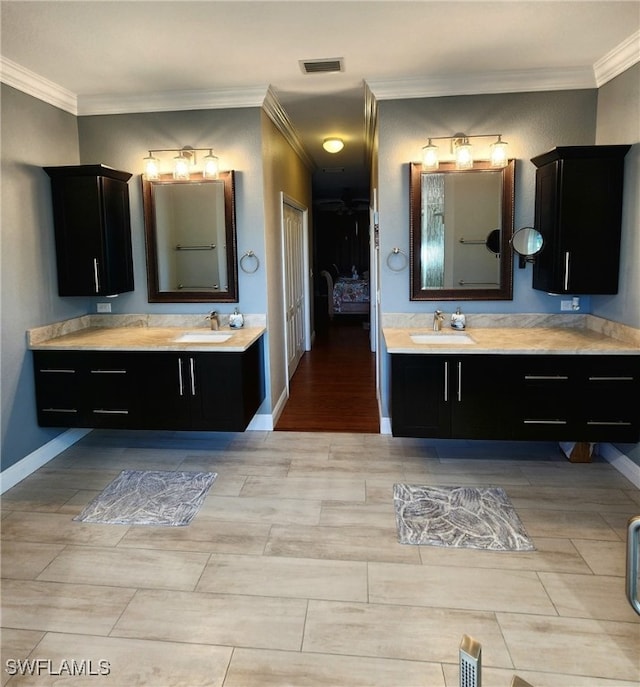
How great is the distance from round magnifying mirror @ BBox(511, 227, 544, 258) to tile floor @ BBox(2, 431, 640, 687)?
1.52 meters

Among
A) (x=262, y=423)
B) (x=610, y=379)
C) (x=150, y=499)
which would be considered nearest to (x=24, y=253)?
(x=150, y=499)

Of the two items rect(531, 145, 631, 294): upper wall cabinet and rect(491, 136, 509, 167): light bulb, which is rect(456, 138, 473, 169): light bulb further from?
rect(531, 145, 631, 294): upper wall cabinet

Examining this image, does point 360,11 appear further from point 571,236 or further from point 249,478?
point 249,478

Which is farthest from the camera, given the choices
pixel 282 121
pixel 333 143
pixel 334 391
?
pixel 333 143

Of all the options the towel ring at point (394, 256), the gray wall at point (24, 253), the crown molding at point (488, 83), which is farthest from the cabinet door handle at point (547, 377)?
the gray wall at point (24, 253)

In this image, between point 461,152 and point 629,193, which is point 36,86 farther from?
point 629,193

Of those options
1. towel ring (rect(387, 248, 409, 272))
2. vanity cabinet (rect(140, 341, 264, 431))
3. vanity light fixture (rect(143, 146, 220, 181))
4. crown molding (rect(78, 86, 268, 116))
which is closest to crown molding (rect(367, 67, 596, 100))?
crown molding (rect(78, 86, 268, 116))

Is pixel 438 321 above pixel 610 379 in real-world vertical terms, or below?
above

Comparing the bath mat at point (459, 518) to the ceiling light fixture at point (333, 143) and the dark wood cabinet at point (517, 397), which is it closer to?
the dark wood cabinet at point (517, 397)

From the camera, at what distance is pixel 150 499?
3.12m

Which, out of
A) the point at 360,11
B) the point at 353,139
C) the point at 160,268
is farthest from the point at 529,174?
the point at 160,268

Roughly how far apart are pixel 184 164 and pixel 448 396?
260cm

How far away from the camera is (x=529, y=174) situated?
3771 mm

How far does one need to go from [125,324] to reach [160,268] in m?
0.56
